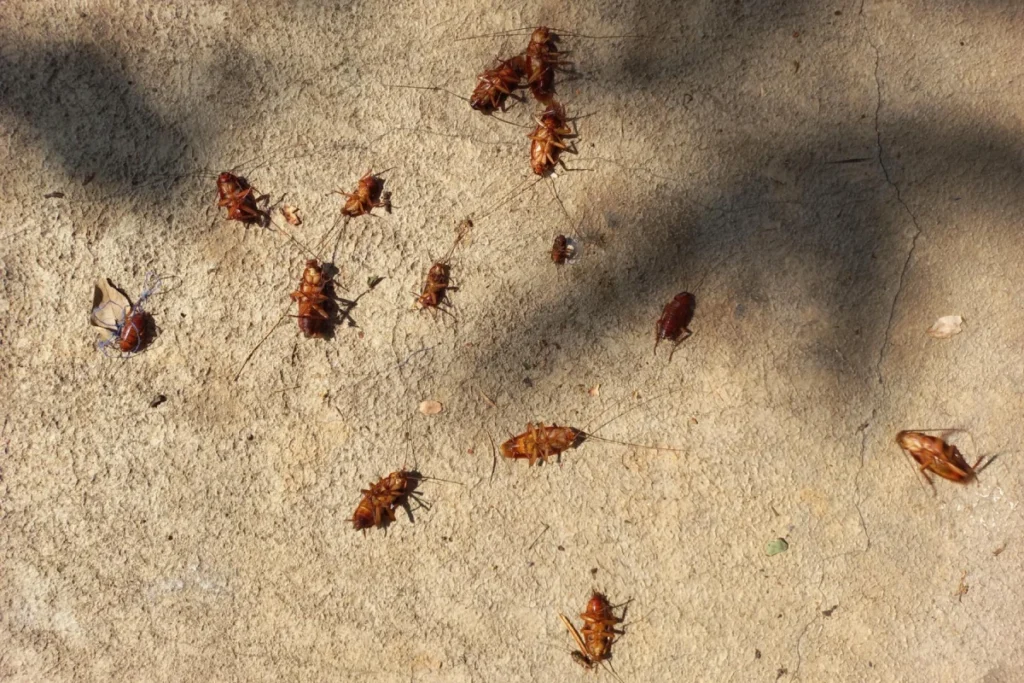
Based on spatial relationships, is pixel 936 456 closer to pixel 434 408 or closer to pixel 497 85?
pixel 434 408

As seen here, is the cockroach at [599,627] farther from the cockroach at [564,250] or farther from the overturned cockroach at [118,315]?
the overturned cockroach at [118,315]

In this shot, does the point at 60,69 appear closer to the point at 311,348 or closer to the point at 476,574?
the point at 311,348

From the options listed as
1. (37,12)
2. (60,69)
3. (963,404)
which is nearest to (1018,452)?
(963,404)

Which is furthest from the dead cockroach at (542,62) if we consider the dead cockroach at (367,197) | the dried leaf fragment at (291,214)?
the dried leaf fragment at (291,214)

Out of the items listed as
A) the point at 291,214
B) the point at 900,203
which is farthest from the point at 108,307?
the point at 900,203

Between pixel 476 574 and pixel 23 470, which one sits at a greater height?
pixel 23 470

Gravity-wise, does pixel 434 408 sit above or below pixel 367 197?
below

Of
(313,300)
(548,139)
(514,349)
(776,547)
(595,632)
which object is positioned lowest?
(595,632)
